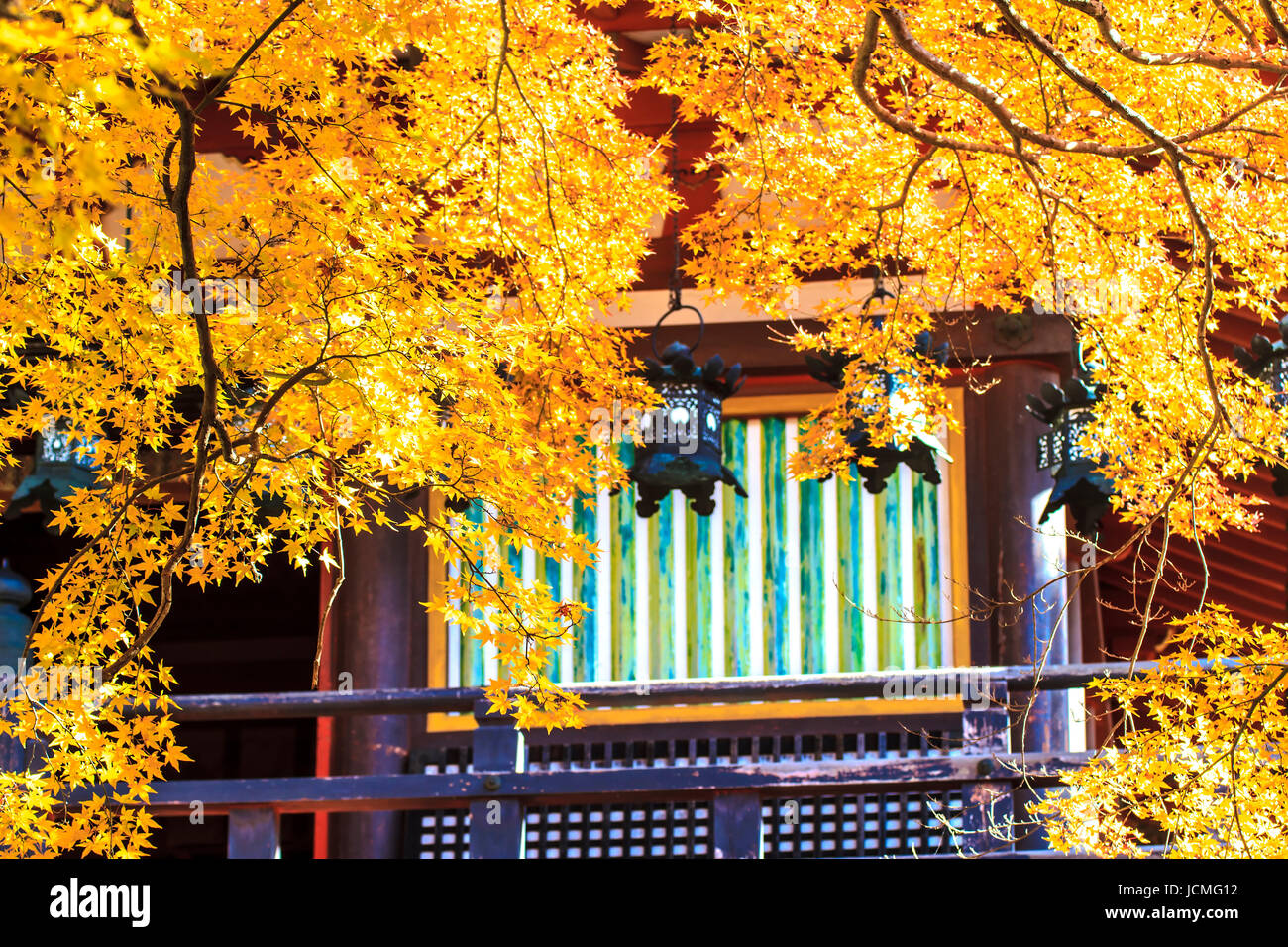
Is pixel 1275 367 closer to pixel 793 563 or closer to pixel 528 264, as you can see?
pixel 793 563

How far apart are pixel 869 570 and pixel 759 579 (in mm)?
527

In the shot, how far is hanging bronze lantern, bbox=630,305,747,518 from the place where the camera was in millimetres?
5750

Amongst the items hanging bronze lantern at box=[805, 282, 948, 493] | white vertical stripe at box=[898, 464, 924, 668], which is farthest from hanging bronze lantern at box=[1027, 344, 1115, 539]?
white vertical stripe at box=[898, 464, 924, 668]

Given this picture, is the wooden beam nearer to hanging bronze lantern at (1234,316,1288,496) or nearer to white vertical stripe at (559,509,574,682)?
hanging bronze lantern at (1234,316,1288,496)

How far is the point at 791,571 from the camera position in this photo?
23.2 ft

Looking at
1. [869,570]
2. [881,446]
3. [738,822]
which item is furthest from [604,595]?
[881,446]

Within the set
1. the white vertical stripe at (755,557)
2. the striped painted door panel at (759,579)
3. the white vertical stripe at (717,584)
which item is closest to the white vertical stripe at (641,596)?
the striped painted door panel at (759,579)

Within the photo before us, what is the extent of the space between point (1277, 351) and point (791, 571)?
2.56m

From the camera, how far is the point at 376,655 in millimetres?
6824

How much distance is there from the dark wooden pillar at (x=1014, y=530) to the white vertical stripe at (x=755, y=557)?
0.99 meters

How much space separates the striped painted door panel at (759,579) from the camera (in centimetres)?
696

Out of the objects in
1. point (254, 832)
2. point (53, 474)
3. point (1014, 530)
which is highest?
point (53, 474)
